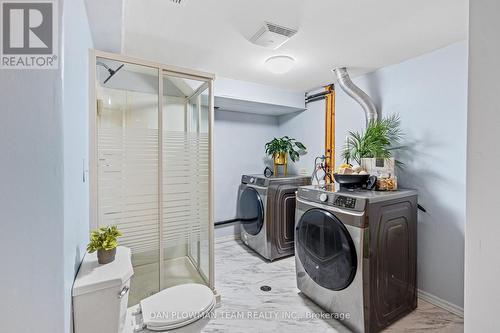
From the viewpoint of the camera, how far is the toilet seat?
1.21 metres

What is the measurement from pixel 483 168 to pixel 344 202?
3.66 feet

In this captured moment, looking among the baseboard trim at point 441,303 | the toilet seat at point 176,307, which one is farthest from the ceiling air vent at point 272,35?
the baseboard trim at point 441,303

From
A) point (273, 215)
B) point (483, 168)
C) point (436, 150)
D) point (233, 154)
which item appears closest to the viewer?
point (483, 168)

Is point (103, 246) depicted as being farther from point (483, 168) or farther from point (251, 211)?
point (251, 211)

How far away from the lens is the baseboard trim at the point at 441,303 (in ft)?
6.24

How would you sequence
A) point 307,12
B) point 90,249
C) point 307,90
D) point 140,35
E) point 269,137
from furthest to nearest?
point 269,137
point 307,90
point 140,35
point 307,12
point 90,249

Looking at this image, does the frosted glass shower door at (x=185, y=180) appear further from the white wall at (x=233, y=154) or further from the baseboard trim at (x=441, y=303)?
the baseboard trim at (x=441, y=303)

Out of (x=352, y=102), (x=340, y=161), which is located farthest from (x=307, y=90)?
(x=340, y=161)

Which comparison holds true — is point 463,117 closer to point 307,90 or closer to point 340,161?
point 340,161

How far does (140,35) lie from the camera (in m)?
1.86

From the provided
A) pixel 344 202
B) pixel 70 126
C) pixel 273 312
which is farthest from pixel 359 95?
pixel 70 126

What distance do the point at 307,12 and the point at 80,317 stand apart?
2.13 meters

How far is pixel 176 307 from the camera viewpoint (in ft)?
4.28

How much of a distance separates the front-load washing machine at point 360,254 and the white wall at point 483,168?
960 mm
